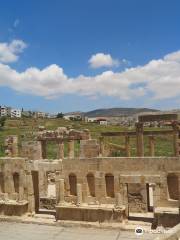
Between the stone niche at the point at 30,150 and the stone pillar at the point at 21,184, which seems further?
the stone niche at the point at 30,150

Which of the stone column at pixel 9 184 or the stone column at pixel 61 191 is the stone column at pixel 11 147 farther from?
the stone column at pixel 61 191

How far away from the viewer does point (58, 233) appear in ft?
50.8

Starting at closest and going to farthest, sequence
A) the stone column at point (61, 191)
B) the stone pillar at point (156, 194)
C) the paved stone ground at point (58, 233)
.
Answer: the paved stone ground at point (58, 233)
the stone pillar at point (156, 194)
the stone column at point (61, 191)

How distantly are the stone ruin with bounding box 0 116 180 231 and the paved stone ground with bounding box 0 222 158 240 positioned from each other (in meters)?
0.70

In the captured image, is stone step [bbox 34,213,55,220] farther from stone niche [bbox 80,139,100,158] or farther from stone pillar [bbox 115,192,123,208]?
stone pillar [bbox 115,192,123,208]

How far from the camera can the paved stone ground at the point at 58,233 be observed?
1469 centimetres

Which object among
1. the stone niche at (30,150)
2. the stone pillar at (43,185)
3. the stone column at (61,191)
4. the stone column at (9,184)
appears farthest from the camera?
the stone pillar at (43,185)

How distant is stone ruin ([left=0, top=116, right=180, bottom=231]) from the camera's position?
15648 millimetres

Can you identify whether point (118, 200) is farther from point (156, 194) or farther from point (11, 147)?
point (11, 147)

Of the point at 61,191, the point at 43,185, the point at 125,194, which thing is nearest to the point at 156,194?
the point at 125,194

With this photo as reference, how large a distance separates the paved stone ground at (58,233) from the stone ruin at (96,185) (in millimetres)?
701

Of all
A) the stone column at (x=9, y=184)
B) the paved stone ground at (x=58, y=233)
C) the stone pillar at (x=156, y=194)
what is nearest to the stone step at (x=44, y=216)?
the paved stone ground at (x=58, y=233)

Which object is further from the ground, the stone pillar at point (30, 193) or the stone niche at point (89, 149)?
the stone niche at point (89, 149)

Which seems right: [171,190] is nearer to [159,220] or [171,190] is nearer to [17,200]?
[159,220]
